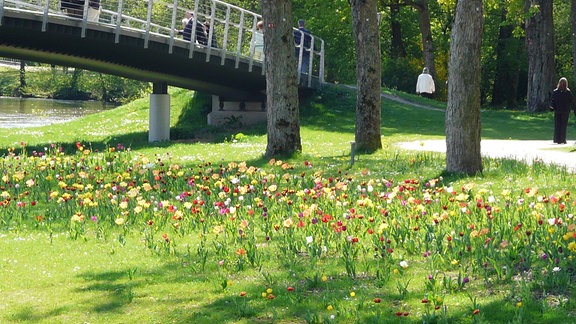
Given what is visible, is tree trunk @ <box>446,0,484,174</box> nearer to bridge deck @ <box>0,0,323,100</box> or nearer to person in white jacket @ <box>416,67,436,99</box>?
bridge deck @ <box>0,0,323,100</box>

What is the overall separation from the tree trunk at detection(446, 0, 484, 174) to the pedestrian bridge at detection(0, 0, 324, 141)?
1160 centimetres

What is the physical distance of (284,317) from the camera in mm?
7496

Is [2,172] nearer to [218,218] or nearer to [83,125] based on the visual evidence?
[218,218]

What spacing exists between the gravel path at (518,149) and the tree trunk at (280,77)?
2.63 m

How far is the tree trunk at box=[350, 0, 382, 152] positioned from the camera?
20312 mm

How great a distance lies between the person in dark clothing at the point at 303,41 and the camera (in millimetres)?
32688

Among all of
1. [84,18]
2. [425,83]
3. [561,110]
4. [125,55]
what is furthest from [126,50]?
[425,83]

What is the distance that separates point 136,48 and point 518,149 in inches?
411

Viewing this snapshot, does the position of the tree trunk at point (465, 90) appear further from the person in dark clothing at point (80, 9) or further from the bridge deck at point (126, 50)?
the person in dark clothing at point (80, 9)

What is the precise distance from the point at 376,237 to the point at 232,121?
80.6ft

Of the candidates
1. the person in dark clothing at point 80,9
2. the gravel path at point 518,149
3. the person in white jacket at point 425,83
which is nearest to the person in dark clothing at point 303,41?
the person in white jacket at point 425,83

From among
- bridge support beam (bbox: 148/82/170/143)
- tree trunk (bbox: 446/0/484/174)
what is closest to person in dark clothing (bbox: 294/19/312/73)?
bridge support beam (bbox: 148/82/170/143)

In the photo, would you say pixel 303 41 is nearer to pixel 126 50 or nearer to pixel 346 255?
pixel 126 50

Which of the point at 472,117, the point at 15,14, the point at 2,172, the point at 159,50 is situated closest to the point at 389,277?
the point at 472,117
